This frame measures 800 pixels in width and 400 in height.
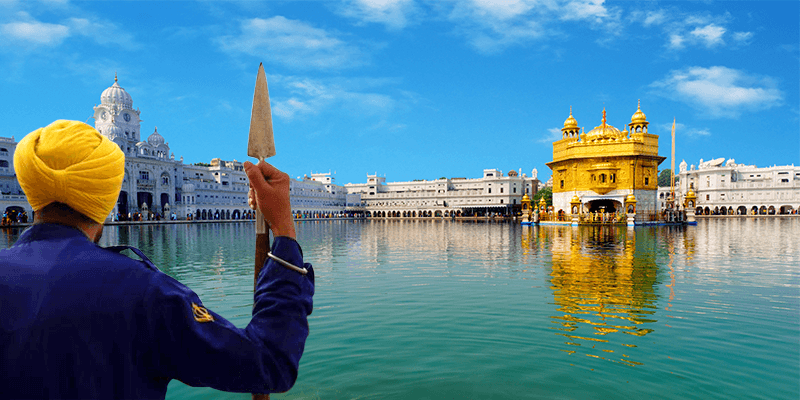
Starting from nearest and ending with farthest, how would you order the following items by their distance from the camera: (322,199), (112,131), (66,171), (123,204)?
(66,171), (112,131), (123,204), (322,199)

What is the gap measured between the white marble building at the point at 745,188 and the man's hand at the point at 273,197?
8975cm

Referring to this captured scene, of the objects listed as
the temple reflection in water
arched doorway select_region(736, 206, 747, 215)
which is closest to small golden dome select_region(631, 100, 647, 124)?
the temple reflection in water

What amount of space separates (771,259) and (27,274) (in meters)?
17.0

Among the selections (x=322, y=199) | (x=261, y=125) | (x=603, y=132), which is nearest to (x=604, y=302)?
(x=261, y=125)

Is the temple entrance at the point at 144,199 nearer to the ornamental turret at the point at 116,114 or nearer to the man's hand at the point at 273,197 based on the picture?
the ornamental turret at the point at 116,114

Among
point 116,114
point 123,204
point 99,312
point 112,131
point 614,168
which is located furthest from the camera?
point 116,114

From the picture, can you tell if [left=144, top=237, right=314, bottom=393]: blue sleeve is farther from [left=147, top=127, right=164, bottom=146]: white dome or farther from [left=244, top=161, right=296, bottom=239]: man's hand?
[left=147, top=127, right=164, bottom=146]: white dome

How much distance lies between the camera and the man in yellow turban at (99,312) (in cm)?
122

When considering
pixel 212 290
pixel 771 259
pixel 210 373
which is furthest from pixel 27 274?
Answer: pixel 771 259

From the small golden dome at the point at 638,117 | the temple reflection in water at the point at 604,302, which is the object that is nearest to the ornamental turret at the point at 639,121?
the small golden dome at the point at 638,117

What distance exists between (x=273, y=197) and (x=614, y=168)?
4411 cm

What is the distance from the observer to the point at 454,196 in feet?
297

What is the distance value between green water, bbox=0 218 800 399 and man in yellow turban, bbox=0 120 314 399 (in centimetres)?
316

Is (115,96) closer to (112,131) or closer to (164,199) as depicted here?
(112,131)
